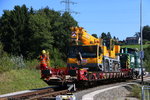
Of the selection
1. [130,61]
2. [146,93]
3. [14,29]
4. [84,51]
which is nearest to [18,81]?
[84,51]

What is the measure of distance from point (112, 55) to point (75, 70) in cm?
638

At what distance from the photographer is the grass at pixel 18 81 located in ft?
62.5

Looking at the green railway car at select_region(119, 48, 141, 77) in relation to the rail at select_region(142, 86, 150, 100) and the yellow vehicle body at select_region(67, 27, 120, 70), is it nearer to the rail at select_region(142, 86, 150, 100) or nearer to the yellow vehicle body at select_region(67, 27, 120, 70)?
the yellow vehicle body at select_region(67, 27, 120, 70)

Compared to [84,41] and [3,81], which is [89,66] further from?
[3,81]

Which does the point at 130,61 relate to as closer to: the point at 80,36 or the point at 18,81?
the point at 80,36

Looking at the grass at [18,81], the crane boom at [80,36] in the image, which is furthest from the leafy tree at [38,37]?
the crane boom at [80,36]

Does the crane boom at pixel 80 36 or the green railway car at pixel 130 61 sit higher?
the crane boom at pixel 80 36

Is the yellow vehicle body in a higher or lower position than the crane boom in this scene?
lower

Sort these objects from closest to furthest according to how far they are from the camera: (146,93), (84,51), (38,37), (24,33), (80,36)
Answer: (146,93) → (84,51) → (80,36) → (38,37) → (24,33)

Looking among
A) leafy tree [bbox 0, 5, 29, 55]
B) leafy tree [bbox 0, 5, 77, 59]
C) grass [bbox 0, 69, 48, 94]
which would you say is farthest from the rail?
leafy tree [bbox 0, 5, 29, 55]

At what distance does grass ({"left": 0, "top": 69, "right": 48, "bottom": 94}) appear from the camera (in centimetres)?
1904

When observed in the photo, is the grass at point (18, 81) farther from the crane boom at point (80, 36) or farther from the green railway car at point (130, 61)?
the green railway car at point (130, 61)

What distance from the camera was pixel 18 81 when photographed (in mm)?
21141

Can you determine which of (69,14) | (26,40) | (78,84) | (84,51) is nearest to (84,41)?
Answer: (84,51)
